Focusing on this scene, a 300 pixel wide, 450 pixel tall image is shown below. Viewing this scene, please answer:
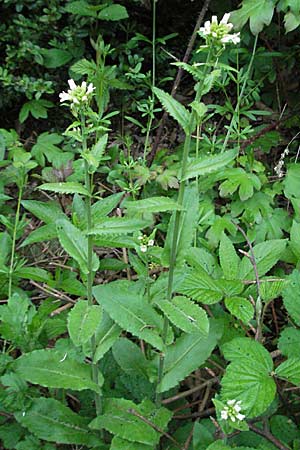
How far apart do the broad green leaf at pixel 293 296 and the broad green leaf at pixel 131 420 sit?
1.59 ft

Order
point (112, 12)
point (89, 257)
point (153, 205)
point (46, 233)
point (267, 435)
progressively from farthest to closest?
point (112, 12)
point (46, 233)
point (267, 435)
point (89, 257)
point (153, 205)

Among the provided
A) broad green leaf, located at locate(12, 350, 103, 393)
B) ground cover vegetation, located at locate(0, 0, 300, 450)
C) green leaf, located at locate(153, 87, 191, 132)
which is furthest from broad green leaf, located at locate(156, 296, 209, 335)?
green leaf, located at locate(153, 87, 191, 132)

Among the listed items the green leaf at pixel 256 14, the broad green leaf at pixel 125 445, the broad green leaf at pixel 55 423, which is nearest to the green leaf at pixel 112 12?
the green leaf at pixel 256 14

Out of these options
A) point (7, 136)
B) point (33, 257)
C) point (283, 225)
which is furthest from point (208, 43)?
point (7, 136)

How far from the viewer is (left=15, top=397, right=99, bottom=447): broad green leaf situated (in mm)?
1636

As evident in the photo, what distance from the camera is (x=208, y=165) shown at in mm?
1341

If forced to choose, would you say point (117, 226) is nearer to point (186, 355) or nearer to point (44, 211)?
point (186, 355)

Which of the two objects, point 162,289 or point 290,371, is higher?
point 162,289

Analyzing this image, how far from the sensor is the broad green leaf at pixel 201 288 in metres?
1.69

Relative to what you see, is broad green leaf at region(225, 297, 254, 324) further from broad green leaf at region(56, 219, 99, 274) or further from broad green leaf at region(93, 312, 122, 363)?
broad green leaf at region(56, 219, 99, 274)

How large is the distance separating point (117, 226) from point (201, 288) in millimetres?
466

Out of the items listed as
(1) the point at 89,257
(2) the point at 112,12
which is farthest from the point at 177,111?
(2) the point at 112,12

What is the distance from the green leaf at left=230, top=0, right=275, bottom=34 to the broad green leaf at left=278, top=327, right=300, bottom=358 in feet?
4.33

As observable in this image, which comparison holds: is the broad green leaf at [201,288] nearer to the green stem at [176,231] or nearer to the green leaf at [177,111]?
the green stem at [176,231]
